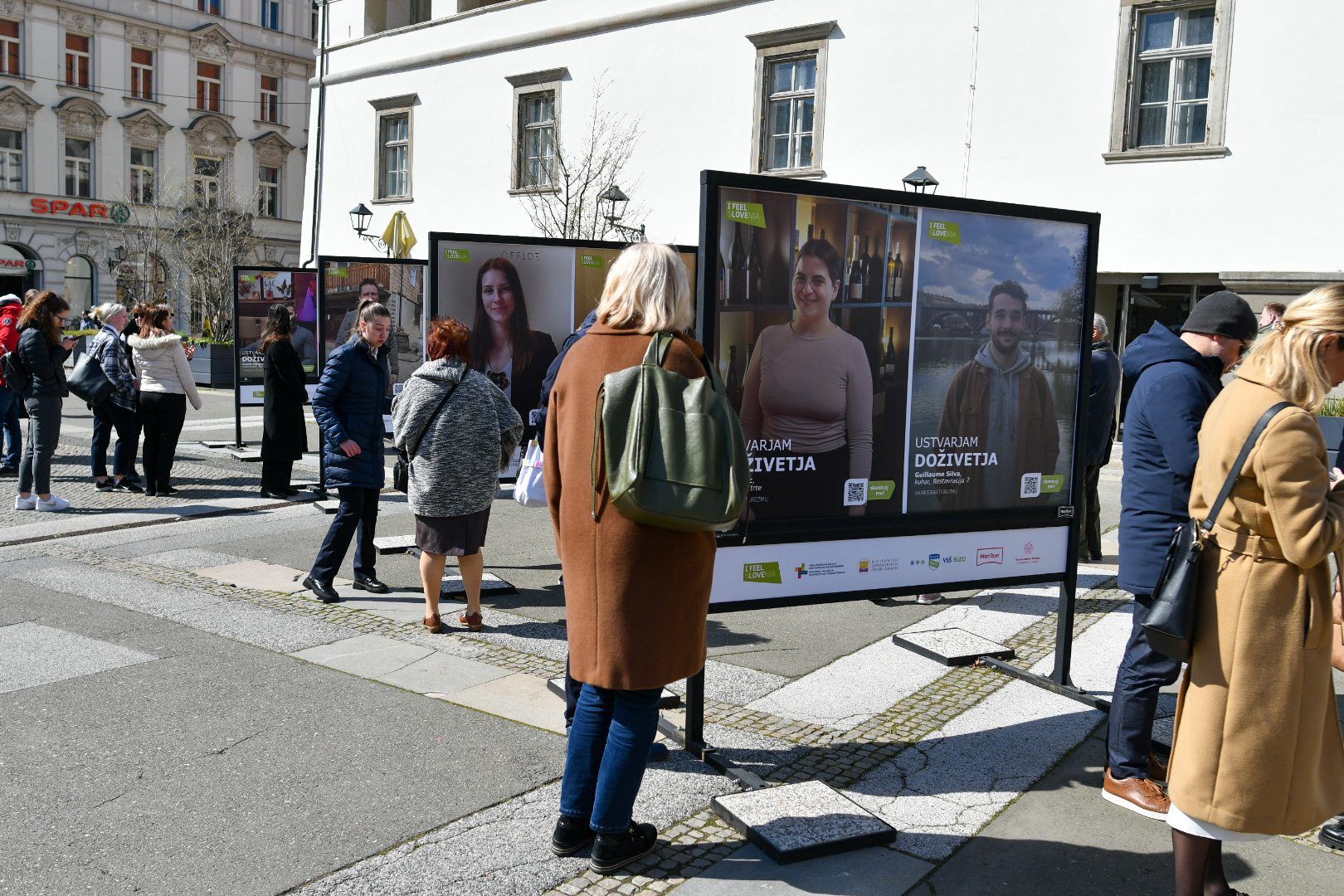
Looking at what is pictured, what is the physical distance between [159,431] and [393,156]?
16776mm

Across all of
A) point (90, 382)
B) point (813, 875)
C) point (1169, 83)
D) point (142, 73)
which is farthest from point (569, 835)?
point (142, 73)

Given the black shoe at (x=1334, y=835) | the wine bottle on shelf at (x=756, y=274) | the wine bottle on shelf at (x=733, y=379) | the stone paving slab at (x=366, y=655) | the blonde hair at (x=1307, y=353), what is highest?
the wine bottle on shelf at (x=756, y=274)

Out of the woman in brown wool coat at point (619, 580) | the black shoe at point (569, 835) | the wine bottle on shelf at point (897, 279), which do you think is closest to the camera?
the woman in brown wool coat at point (619, 580)

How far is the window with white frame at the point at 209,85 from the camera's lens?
4634 cm

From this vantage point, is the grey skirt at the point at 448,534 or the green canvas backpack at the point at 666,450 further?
the grey skirt at the point at 448,534

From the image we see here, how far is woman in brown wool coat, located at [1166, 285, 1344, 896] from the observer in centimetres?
300

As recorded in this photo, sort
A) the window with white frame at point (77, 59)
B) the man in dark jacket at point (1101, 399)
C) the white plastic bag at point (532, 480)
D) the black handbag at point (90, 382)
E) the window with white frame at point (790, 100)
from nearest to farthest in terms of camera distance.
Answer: the white plastic bag at point (532, 480) → the man in dark jacket at point (1101, 399) → the black handbag at point (90, 382) → the window with white frame at point (790, 100) → the window with white frame at point (77, 59)

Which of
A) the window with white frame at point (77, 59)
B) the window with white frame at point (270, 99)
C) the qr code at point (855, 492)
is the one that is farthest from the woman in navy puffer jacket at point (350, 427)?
the window with white frame at point (270, 99)

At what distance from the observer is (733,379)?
4266 mm

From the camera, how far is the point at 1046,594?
7.48 meters

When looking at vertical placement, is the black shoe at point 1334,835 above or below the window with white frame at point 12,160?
below

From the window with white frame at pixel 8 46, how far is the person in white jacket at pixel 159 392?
36968 millimetres

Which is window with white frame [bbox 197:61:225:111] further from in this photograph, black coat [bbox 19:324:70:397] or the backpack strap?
the backpack strap

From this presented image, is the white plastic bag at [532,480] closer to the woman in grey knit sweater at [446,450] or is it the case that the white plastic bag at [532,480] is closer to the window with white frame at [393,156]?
the woman in grey knit sweater at [446,450]
